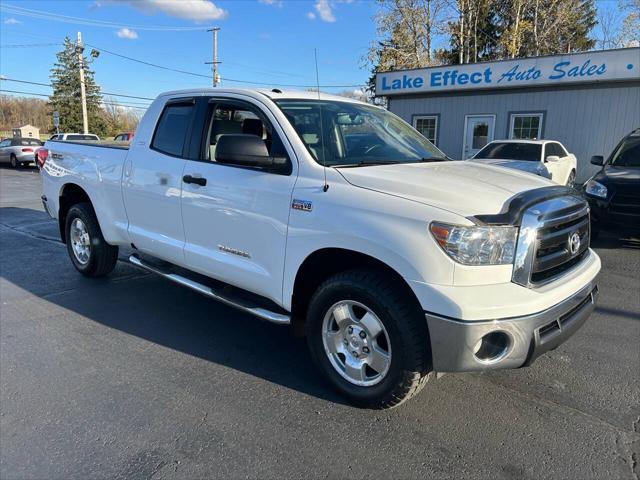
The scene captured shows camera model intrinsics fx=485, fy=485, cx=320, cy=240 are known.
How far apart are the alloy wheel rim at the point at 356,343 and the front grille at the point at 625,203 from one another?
18.1 feet

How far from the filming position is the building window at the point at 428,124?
59.5ft

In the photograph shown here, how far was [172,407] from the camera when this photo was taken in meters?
3.06

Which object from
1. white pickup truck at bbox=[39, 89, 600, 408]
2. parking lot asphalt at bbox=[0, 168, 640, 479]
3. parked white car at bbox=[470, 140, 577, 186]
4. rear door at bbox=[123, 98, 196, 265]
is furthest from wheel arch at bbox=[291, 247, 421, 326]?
parked white car at bbox=[470, 140, 577, 186]

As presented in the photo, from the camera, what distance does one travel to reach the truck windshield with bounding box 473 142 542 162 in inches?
466

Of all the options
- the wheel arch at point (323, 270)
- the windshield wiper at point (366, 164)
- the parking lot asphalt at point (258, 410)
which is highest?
the windshield wiper at point (366, 164)

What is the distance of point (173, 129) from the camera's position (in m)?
4.26

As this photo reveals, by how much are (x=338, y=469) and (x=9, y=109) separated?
101m

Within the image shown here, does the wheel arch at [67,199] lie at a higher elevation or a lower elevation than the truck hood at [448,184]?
lower

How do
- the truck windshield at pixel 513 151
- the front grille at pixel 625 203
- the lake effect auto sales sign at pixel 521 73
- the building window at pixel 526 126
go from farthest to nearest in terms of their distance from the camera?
the building window at pixel 526 126, the lake effect auto sales sign at pixel 521 73, the truck windshield at pixel 513 151, the front grille at pixel 625 203

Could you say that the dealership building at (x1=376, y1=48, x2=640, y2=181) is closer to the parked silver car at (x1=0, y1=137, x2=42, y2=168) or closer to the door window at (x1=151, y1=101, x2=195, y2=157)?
the door window at (x1=151, y1=101, x2=195, y2=157)

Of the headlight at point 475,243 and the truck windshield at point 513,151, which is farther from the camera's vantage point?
the truck windshield at point 513,151

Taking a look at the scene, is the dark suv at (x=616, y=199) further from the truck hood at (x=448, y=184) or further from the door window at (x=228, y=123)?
the door window at (x=228, y=123)

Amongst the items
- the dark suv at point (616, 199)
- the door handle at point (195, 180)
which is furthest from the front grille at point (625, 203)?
the door handle at point (195, 180)

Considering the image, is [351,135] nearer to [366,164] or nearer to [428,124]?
[366,164]
